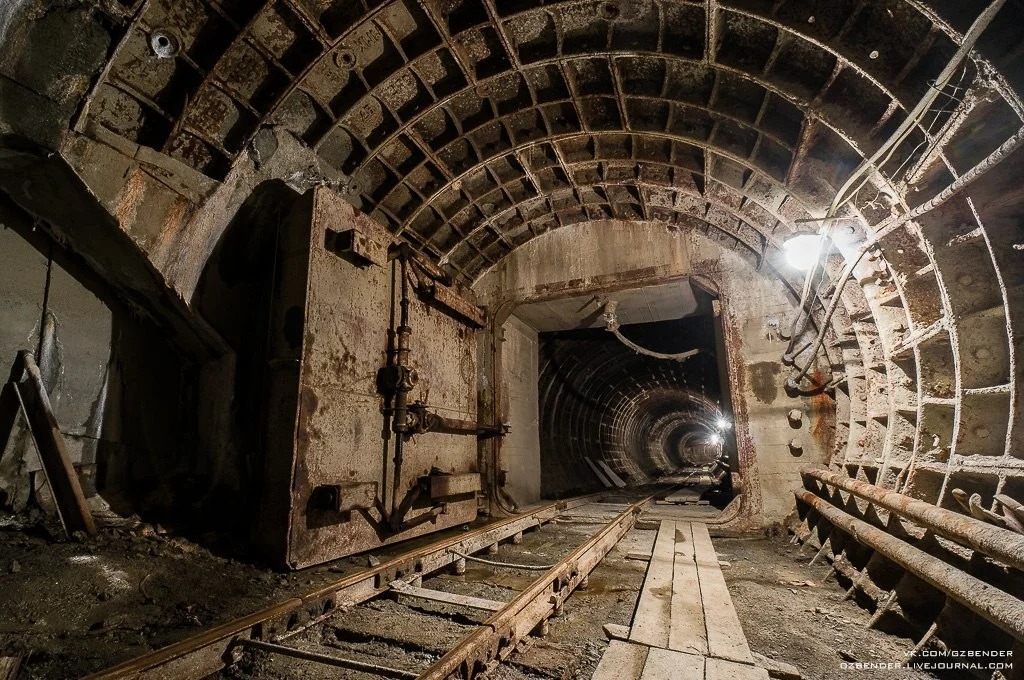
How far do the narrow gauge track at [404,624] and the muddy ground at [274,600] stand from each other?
4 centimetres

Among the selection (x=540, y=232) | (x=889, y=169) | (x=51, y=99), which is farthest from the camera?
(x=540, y=232)

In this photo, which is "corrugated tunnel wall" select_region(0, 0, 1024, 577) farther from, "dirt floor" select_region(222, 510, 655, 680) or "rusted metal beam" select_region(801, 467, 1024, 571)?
"dirt floor" select_region(222, 510, 655, 680)

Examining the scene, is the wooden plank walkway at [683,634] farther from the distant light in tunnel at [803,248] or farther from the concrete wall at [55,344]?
the concrete wall at [55,344]

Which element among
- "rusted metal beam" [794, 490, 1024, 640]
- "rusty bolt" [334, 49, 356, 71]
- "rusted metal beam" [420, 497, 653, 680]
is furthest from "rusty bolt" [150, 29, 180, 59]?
"rusted metal beam" [794, 490, 1024, 640]

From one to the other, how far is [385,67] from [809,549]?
8.07 metres

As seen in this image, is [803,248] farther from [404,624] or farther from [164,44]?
[164,44]

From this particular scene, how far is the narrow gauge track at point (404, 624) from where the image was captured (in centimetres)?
231

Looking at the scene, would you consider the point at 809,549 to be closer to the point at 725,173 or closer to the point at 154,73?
the point at 725,173

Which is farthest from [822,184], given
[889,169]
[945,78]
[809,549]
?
[809,549]

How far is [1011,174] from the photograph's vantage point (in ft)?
9.77

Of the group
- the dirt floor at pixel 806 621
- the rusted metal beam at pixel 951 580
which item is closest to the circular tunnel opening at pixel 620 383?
the dirt floor at pixel 806 621

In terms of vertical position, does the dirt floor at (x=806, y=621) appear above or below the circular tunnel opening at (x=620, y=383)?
below

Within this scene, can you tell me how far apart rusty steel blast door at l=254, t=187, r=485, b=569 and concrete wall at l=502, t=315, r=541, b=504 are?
7.56ft

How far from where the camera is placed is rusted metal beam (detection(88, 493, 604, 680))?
2178 millimetres
